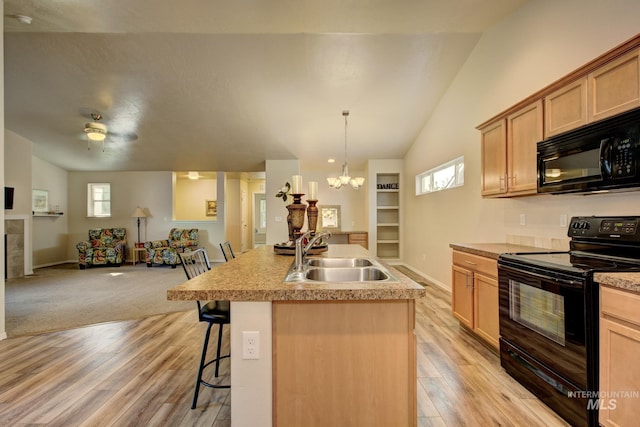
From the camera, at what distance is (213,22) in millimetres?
2924

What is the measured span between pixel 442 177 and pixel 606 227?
3.07 m

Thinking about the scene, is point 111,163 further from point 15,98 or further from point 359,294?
point 359,294

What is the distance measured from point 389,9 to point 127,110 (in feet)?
14.6

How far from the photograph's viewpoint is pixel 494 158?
287cm

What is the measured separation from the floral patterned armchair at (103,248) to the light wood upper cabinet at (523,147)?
7865 millimetres

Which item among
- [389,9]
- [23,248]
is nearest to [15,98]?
[23,248]

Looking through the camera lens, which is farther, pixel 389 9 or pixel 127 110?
pixel 127 110

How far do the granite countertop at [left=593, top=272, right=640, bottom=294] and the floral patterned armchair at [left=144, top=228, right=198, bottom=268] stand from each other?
670cm

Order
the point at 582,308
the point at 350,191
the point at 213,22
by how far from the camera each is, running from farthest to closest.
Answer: the point at 350,191 → the point at 213,22 → the point at 582,308

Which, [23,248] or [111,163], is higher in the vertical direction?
[111,163]

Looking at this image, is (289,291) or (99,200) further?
(99,200)

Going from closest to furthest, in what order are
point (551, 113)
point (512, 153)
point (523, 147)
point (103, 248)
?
point (551, 113) → point (523, 147) → point (512, 153) → point (103, 248)

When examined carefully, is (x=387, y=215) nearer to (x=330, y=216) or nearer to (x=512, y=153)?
(x=330, y=216)

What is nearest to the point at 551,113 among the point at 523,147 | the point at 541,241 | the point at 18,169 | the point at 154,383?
the point at 523,147
